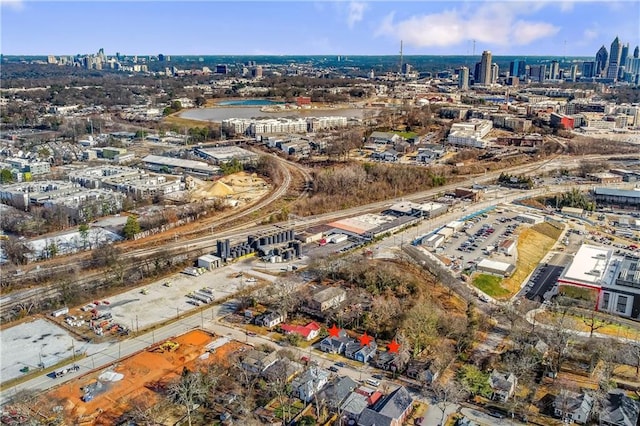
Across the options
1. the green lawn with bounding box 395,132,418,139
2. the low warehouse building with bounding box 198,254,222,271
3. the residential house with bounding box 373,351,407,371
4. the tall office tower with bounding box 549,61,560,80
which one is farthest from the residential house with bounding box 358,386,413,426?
the tall office tower with bounding box 549,61,560,80

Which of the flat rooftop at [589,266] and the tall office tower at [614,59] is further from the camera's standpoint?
the tall office tower at [614,59]

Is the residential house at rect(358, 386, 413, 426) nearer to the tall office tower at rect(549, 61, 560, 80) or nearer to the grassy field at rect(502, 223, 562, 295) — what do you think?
the grassy field at rect(502, 223, 562, 295)

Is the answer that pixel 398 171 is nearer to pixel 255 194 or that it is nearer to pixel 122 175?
pixel 255 194

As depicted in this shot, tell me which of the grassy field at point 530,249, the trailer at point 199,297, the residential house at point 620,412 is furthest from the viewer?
the grassy field at point 530,249

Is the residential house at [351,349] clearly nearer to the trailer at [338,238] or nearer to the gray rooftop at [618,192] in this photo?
the trailer at [338,238]

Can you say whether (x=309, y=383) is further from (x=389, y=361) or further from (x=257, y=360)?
(x=389, y=361)

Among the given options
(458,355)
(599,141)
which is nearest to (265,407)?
(458,355)

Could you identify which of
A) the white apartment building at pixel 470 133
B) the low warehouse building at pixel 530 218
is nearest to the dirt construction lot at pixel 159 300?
the low warehouse building at pixel 530 218
